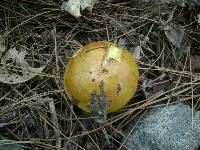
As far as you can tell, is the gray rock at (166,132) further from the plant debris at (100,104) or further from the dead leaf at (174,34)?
the dead leaf at (174,34)

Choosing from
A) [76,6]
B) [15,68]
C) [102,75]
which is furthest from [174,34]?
[15,68]

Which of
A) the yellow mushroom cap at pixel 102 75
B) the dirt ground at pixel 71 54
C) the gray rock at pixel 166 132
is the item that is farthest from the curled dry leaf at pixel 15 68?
the gray rock at pixel 166 132

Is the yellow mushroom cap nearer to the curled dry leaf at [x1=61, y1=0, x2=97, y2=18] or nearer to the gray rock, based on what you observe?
the gray rock

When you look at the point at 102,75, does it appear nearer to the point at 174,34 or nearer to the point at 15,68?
the point at 15,68

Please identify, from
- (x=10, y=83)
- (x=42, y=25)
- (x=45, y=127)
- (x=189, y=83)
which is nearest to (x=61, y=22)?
(x=42, y=25)

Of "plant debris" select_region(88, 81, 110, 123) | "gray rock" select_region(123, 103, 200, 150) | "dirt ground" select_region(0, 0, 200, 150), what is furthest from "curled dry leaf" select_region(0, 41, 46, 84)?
"gray rock" select_region(123, 103, 200, 150)

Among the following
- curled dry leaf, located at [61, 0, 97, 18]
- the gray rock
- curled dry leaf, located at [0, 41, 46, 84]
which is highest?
curled dry leaf, located at [61, 0, 97, 18]
